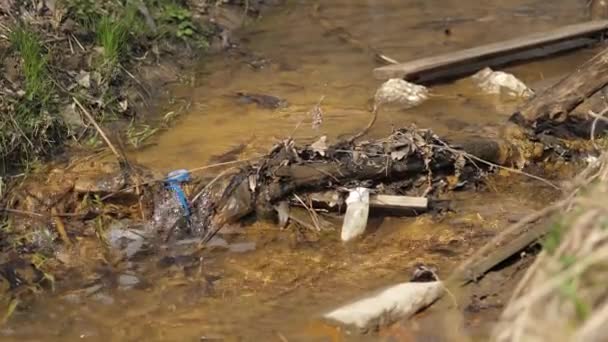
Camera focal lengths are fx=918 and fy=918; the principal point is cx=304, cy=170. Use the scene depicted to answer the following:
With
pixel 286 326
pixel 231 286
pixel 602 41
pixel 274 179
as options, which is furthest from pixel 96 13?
pixel 602 41

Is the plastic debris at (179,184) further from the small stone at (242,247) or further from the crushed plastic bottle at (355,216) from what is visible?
the crushed plastic bottle at (355,216)

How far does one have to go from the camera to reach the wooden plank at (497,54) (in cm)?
650

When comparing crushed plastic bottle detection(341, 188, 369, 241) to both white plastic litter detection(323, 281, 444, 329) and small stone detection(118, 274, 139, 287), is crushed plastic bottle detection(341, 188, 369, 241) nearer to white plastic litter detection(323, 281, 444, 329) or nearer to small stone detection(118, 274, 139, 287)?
white plastic litter detection(323, 281, 444, 329)

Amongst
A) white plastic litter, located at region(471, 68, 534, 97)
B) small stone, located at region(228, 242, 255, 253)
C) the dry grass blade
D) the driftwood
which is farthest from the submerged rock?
white plastic litter, located at region(471, 68, 534, 97)

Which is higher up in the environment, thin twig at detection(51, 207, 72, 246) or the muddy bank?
the muddy bank

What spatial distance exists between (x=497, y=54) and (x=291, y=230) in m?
2.75

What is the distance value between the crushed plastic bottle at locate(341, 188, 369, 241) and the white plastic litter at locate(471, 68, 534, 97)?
2.06m

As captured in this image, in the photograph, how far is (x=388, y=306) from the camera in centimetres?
383

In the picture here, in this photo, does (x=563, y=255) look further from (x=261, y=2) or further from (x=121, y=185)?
(x=261, y=2)

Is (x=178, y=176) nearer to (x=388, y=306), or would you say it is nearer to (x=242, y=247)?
(x=242, y=247)

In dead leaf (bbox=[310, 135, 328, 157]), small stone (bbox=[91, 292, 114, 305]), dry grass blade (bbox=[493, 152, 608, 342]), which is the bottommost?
small stone (bbox=[91, 292, 114, 305])

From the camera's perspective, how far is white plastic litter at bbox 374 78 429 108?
6207 mm

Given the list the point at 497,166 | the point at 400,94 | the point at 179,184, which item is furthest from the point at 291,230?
the point at 400,94

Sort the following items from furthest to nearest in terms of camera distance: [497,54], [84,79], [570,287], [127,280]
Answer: [497,54] < [84,79] < [127,280] < [570,287]
